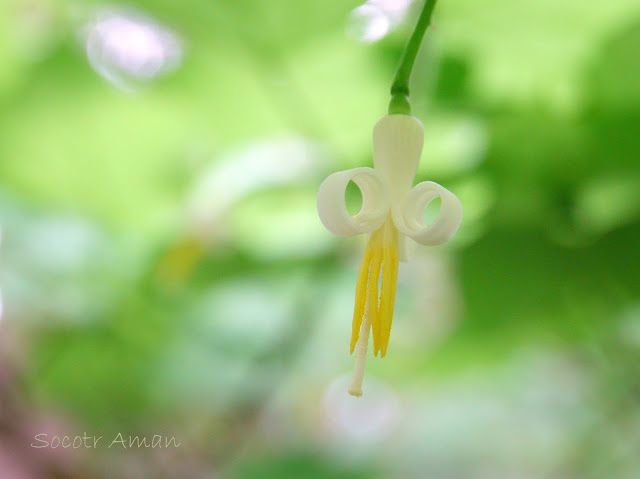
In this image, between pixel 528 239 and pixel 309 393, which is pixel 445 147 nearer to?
pixel 528 239

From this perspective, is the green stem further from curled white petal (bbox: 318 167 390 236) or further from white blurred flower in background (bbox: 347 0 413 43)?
white blurred flower in background (bbox: 347 0 413 43)

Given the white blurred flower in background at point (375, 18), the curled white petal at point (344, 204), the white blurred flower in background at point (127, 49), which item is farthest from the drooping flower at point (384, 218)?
the white blurred flower in background at point (127, 49)

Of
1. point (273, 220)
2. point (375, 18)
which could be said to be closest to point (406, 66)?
point (375, 18)

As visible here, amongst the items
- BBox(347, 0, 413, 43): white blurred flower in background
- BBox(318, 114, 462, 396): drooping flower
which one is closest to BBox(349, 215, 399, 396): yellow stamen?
BBox(318, 114, 462, 396): drooping flower

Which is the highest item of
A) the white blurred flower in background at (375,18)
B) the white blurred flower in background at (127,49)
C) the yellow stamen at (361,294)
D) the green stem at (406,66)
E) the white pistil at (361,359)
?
the white blurred flower in background at (127,49)

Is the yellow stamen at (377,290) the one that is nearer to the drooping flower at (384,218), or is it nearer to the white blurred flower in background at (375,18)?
the drooping flower at (384,218)

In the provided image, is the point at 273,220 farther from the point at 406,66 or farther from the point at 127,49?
the point at 406,66
